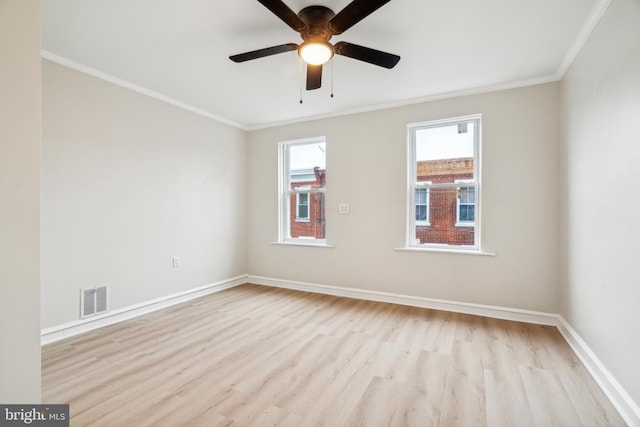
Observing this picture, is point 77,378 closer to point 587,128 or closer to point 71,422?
point 71,422

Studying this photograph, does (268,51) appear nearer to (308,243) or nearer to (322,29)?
(322,29)

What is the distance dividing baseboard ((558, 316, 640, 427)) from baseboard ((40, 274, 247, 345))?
3.60 meters

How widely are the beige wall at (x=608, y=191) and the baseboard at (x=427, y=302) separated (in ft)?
1.48

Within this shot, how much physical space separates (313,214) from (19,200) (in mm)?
3473

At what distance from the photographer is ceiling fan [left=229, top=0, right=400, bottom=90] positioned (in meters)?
1.69

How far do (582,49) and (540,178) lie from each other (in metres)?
1.17

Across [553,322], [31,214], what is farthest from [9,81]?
[553,322]

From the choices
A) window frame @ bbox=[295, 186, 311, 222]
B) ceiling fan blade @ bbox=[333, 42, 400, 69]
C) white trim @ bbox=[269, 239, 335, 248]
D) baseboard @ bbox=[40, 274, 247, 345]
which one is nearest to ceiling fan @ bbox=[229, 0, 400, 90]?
ceiling fan blade @ bbox=[333, 42, 400, 69]

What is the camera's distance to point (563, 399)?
1837mm

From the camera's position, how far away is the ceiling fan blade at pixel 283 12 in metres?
1.67

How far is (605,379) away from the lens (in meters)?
1.91

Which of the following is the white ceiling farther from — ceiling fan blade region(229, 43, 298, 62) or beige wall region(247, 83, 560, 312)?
beige wall region(247, 83, 560, 312)

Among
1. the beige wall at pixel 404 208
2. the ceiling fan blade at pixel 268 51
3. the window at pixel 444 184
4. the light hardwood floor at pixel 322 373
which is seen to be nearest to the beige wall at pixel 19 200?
the light hardwood floor at pixel 322 373

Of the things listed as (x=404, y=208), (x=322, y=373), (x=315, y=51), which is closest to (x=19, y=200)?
(x=315, y=51)
